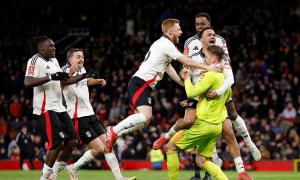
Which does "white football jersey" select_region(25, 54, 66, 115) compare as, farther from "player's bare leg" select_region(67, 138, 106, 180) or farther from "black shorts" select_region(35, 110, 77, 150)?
"player's bare leg" select_region(67, 138, 106, 180)

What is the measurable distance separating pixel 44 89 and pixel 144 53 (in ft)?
59.5

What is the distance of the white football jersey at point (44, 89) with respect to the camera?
1348 centimetres

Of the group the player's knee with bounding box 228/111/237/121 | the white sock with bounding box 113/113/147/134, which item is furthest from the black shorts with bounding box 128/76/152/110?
the player's knee with bounding box 228/111/237/121

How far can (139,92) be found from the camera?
1307 centimetres

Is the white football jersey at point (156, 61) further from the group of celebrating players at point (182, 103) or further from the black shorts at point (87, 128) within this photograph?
the black shorts at point (87, 128)

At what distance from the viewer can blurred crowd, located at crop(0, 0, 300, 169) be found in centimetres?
2634

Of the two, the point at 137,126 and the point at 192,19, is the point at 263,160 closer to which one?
the point at 192,19

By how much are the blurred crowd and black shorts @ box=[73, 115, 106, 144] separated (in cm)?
834

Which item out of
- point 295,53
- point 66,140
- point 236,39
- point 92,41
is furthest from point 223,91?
point 92,41

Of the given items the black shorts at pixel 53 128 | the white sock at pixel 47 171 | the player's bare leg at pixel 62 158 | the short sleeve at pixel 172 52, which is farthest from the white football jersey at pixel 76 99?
the short sleeve at pixel 172 52

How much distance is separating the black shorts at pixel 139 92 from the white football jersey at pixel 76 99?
7.70ft

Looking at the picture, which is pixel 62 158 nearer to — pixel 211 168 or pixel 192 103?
pixel 192 103

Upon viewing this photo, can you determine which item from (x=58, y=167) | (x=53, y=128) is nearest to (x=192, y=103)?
(x=53, y=128)

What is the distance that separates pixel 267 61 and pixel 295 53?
1109 mm
